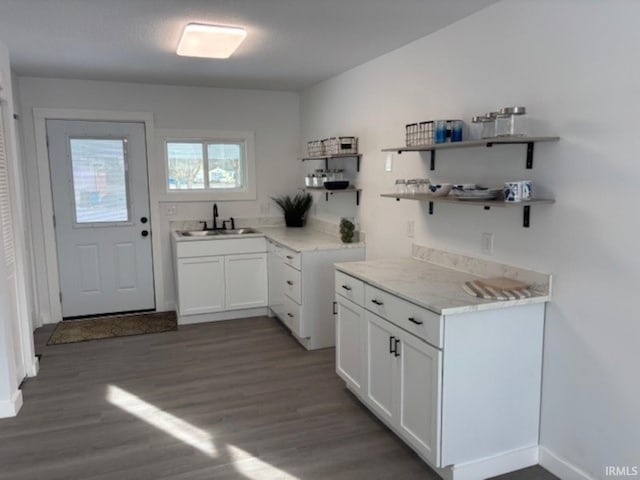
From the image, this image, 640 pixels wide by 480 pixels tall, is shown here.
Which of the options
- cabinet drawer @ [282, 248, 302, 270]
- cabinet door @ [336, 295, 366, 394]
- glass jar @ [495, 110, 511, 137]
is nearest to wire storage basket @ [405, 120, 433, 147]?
glass jar @ [495, 110, 511, 137]

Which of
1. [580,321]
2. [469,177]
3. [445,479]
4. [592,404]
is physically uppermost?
[469,177]

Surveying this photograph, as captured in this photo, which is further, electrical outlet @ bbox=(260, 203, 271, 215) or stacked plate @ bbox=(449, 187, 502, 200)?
electrical outlet @ bbox=(260, 203, 271, 215)

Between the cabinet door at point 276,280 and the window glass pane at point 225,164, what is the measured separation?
1117mm

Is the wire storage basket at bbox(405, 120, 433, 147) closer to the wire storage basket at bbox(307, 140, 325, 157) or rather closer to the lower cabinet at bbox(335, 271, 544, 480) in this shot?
the lower cabinet at bbox(335, 271, 544, 480)

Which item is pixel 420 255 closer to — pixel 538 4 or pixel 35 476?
pixel 538 4

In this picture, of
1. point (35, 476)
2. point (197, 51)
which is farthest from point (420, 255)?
point (35, 476)

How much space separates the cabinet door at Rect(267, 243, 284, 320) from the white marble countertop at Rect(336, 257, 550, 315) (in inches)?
55.4

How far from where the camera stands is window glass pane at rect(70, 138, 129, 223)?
4824 mm

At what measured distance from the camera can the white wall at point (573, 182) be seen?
1.95 metres

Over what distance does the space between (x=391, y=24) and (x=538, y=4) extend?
915 millimetres

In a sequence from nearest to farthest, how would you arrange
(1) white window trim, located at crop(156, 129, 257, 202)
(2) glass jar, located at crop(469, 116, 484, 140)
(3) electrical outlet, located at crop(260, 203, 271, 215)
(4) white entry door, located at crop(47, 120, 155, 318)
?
(2) glass jar, located at crop(469, 116, 484, 140), (4) white entry door, located at crop(47, 120, 155, 318), (1) white window trim, located at crop(156, 129, 257, 202), (3) electrical outlet, located at crop(260, 203, 271, 215)

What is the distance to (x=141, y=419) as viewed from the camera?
2.93 metres

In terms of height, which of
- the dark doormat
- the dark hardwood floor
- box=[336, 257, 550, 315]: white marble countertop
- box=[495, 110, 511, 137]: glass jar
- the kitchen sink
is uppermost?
box=[495, 110, 511, 137]: glass jar

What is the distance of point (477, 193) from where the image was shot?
2480mm
